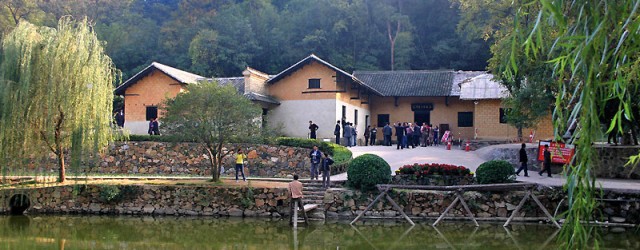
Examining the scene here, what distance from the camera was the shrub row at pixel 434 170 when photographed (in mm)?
18812

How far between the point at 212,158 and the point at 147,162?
518 cm

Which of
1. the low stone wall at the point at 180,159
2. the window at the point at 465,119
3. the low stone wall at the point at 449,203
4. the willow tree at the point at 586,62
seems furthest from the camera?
the window at the point at 465,119

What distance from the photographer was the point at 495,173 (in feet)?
58.2

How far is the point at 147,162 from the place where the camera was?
25297 millimetres

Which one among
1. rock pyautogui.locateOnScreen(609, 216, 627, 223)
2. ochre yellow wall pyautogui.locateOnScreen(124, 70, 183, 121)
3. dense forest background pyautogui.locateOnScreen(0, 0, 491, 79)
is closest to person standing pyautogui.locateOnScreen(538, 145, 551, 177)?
rock pyautogui.locateOnScreen(609, 216, 627, 223)

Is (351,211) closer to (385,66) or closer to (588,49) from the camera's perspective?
(588,49)

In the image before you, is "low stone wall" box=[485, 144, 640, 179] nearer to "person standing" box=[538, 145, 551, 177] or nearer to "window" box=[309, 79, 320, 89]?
"person standing" box=[538, 145, 551, 177]

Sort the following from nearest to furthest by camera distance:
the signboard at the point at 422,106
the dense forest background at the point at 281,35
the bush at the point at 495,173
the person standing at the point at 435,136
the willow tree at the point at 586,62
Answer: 1. the willow tree at the point at 586,62
2. the bush at the point at 495,173
3. the person standing at the point at 435,136
4. the signboard at the point at 422,106
5. the dense forest background at the point at 281,35

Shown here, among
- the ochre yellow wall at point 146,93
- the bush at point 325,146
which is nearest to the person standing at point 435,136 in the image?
the bush at point 325,146

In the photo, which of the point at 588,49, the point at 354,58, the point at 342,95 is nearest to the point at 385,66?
the point at 354,58

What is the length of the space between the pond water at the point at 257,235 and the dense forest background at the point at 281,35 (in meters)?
27.8

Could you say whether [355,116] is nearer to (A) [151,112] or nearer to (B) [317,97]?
(B) [317,97]

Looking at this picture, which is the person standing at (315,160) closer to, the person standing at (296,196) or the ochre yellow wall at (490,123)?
the person standing at (296,196)

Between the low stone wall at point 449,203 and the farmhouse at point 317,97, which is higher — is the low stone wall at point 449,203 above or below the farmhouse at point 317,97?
below
